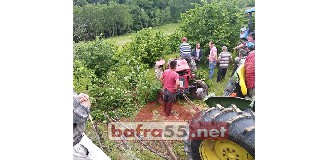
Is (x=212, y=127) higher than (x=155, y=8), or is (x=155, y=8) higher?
(x=155, y=8)

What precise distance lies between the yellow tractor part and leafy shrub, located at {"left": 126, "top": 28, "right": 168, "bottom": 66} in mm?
912

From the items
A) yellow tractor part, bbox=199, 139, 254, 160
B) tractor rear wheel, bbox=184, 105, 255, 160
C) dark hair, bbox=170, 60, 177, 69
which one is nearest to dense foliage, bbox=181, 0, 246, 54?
dark hair, bbox=170, 60, 177, 69

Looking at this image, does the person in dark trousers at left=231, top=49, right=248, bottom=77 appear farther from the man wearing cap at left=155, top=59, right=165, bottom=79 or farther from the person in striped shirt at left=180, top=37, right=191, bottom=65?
the man wearing cap at left=155, top=59, right=165, bottom=79

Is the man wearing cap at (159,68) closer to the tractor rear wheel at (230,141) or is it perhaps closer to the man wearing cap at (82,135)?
the tractor rear wheel at (230,141)

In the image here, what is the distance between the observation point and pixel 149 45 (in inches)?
166

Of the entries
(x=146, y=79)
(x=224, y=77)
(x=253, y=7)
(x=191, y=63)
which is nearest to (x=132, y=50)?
(x=146, y=79)

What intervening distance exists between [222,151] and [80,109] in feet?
3.97

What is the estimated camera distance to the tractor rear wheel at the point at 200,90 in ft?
13.2

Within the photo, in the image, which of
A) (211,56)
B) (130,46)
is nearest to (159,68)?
(130,46)

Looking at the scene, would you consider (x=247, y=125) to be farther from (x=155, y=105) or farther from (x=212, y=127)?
(x=155, y=105)

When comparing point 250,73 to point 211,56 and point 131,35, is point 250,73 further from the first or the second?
point 131,35

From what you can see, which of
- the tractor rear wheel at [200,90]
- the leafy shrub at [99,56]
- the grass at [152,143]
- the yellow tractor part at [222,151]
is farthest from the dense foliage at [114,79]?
the yellow tractor part at [222,151]

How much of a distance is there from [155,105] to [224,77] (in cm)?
67

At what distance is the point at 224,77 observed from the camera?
3998 mm
